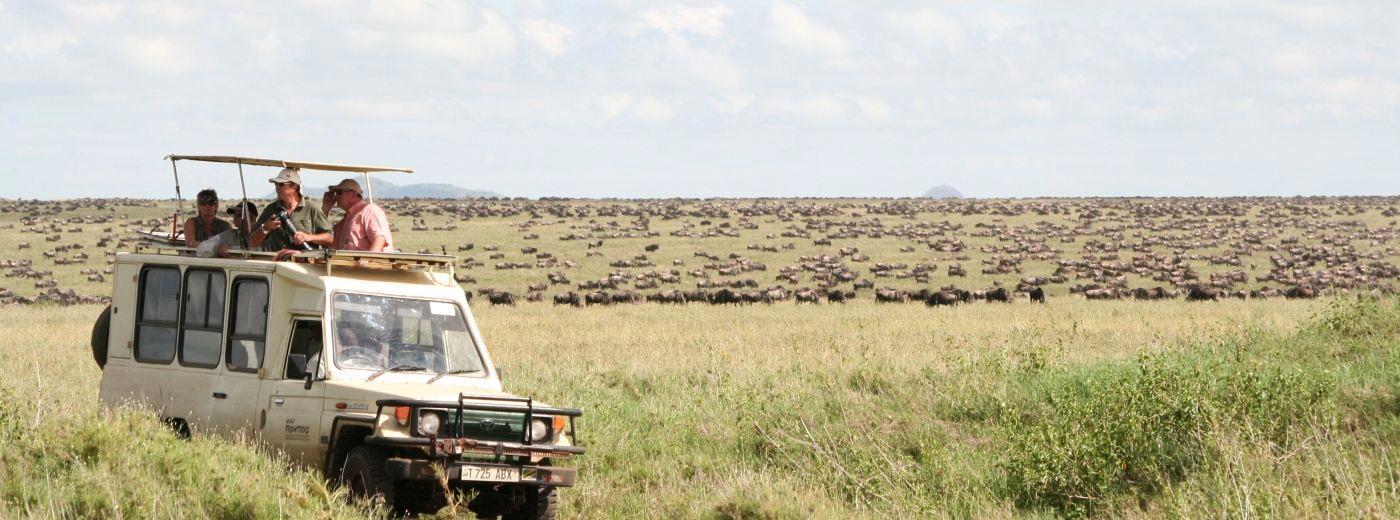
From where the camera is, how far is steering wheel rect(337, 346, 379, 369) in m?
10.5

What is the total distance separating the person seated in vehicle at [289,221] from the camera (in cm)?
1229

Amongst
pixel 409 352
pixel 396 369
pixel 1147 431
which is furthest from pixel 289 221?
pixel 1147 431

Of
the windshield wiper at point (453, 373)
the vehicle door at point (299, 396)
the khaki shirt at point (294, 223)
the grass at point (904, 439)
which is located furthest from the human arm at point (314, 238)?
the grass at point (904, 439)

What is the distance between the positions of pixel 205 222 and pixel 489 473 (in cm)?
570

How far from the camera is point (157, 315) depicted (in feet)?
38.7

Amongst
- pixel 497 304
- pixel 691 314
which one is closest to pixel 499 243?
pixel 497 304

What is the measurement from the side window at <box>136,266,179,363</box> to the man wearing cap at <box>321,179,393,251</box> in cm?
141

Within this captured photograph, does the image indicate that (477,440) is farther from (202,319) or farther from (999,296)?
(999,296)

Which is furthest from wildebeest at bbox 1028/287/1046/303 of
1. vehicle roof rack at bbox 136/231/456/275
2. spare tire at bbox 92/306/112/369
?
spare tire at bbox 92/306/112/369

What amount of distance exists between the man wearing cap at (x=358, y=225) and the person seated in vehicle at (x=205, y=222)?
5.65 ft

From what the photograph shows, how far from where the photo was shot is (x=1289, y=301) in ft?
106

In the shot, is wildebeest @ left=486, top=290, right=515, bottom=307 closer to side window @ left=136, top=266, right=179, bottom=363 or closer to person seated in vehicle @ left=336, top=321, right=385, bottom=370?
side window @ left=136, top=266, right=179, bottom=363

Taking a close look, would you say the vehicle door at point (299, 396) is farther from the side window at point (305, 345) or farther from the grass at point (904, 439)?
the grass at point (904, 439)

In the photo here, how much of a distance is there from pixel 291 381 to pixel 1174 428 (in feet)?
22.6
